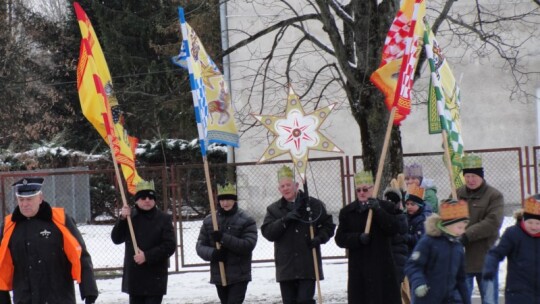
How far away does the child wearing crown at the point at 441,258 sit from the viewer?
7531mm

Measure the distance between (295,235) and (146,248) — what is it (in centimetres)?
151

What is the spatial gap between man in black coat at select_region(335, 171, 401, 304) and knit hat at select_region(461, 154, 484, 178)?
0.96 meters

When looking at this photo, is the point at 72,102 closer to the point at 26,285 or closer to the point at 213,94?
the point at 213,94

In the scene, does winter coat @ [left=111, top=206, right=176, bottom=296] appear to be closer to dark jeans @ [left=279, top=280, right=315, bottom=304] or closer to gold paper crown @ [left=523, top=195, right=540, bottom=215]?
dark jeans @ [left=279, top=280, right=315, bottom=304]

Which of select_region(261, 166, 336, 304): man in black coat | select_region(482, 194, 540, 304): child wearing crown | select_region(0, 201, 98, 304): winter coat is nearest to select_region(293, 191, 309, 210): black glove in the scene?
select_region(261, 166, 336, 304): man in black coat

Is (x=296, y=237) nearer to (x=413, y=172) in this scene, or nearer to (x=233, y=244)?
(x=233, y=244)

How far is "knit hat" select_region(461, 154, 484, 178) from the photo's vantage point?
366 inches

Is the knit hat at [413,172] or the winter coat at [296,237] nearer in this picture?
the winter coat at [296,237]

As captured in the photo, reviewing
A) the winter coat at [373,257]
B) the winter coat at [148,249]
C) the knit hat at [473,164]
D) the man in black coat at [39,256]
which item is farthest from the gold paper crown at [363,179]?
the man in black coat at [39,256]

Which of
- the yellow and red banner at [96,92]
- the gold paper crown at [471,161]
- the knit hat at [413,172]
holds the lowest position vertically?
the knit hat at [413,172]

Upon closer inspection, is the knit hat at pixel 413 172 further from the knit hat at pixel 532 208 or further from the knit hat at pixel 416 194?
the knit hat at pixel 532 208

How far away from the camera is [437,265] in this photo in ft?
24.9

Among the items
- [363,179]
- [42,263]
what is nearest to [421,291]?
[363,179]

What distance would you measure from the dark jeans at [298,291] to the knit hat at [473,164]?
1.93 metres
